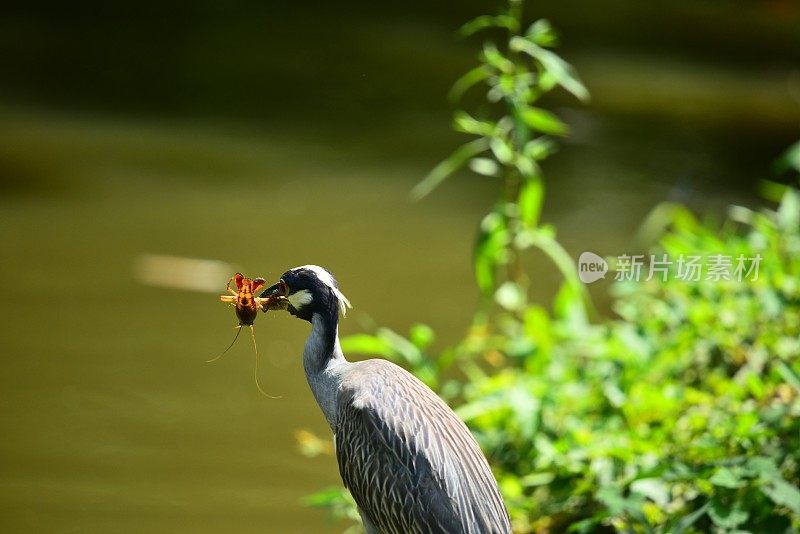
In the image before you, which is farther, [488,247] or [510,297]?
[510,297]

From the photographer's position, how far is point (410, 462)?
2.96 meters

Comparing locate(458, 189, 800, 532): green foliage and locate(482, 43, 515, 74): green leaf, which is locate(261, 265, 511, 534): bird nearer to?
locate(458, 189, 800, 532): green foliage

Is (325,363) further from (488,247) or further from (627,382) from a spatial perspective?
(627,382)

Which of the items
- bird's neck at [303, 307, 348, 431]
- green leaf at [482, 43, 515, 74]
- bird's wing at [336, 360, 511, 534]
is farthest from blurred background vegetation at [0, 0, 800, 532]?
green leaf at [482, 43, 515, 74]

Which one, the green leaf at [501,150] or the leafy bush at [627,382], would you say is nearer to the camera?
the leafy bush at [627,382]

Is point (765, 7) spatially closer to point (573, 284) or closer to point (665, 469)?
point (573, 284)

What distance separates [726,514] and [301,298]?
1.23m

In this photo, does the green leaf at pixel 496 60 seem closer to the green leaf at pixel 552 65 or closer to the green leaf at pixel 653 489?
the green leaf at pixel 552 65

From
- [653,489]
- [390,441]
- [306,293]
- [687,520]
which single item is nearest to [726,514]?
[687,520]

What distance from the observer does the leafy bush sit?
3402mm

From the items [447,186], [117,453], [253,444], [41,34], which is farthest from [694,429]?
[41,34]

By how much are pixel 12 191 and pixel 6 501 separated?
9.46 ft

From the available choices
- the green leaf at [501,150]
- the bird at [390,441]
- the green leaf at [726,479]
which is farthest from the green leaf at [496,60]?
the green leaf at [726,479]

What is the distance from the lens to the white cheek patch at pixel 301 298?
2.88 m
